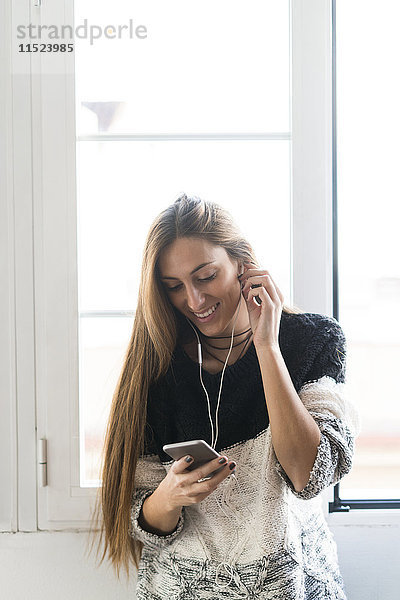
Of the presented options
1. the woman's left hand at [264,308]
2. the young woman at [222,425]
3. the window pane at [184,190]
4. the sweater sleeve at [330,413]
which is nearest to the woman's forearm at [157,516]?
the young woman at [222,425]

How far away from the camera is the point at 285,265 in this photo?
1558 mm

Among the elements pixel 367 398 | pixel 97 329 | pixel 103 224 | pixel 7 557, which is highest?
pixel 103 224

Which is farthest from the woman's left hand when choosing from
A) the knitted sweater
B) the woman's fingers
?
the knitted sweater

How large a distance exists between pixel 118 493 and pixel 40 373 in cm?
34

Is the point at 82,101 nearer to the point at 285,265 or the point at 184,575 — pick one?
the point at 285,265

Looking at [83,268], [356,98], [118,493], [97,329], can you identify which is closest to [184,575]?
[118,493]

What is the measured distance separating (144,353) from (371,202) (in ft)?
2.23

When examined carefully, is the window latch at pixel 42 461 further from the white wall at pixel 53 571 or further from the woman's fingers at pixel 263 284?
the woman's fingers at pixel 263 284

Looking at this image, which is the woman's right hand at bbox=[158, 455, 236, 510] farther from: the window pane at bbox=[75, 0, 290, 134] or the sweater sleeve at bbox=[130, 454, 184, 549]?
the window pane at bbox=[75, 0, 290, 134]

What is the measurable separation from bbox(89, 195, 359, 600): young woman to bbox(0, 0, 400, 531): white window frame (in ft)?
0.55

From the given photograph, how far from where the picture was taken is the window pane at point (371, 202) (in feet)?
5.23

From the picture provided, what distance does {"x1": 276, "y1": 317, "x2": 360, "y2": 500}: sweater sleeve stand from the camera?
1214mm

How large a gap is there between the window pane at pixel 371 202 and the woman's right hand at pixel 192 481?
0.56 metres

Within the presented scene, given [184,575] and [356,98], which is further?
[356,98]
